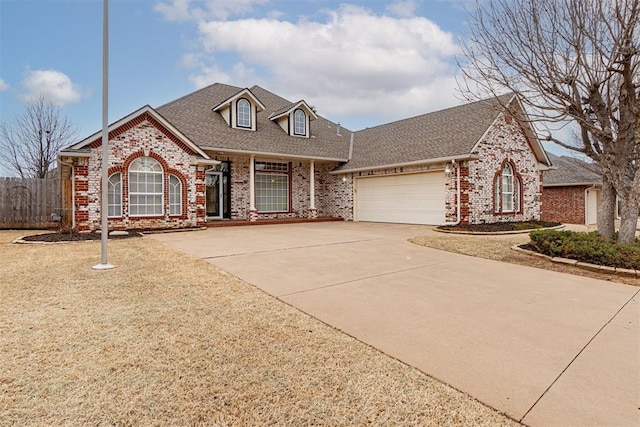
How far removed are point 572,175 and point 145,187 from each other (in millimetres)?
23582

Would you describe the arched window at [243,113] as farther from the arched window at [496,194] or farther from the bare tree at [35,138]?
the bare tree at [35,138]

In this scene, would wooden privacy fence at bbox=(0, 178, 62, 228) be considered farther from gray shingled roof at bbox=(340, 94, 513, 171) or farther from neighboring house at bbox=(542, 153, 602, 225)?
neighboring house at bbox=(542, 153, 602, 225)

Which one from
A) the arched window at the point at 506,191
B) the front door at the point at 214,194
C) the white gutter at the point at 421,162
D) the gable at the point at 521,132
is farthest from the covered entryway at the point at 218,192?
the arched window at the point at 506,191

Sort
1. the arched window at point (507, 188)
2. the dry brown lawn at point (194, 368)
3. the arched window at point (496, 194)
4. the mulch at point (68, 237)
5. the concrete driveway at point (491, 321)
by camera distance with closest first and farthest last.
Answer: the dry brown lawn at point (194, 368)
the concrete driveway at point (491, 321)
the mulch at point (68, 237)
the arched window at point (496, 194)
the arched window at point (507, 188)

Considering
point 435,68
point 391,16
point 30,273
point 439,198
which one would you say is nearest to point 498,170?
point 439,198

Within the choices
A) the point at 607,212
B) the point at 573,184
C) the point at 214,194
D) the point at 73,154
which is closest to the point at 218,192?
the point at 214,194

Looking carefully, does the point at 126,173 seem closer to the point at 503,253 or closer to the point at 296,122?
the point at 296,122

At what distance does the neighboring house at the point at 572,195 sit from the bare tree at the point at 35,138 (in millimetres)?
30940

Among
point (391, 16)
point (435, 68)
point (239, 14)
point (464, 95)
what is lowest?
point (464, 95)

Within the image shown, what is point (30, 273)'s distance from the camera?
5.86 m

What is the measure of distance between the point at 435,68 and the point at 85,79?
780 inches

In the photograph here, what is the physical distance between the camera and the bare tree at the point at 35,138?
21.9m

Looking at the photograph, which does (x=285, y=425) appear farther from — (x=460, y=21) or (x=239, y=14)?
(x=239, y=14)

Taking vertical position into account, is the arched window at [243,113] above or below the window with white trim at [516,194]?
above
